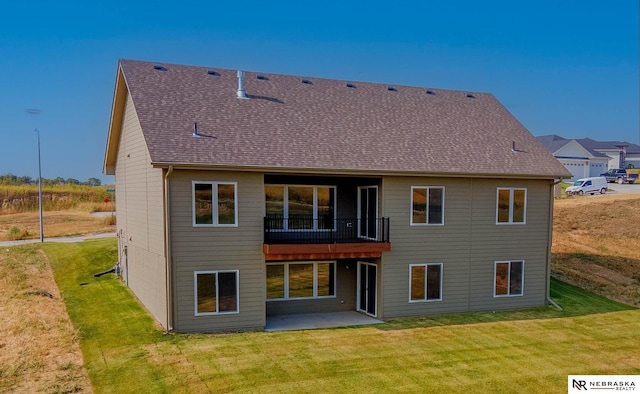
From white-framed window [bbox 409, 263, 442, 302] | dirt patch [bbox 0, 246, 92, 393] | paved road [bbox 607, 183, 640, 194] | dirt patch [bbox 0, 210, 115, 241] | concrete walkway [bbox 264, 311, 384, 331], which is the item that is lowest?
concrete walkway [bbox 264, 311, 384, 331]

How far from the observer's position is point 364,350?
42.0ft

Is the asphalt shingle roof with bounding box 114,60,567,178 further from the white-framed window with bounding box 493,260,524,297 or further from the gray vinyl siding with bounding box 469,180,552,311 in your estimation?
the white-framed window with bounding box 493,260,524,297

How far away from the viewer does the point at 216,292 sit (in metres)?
14.0

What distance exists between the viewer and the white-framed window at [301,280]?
53.4 ft

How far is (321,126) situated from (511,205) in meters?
7.58

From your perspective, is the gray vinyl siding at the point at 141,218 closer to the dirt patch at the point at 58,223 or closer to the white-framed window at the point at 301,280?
the white-framed window at the point at 301,280

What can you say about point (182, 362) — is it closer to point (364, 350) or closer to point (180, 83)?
point (364, 350)

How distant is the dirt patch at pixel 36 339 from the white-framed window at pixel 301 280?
6149 mm

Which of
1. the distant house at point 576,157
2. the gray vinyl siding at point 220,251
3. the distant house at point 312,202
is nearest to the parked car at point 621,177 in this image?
the distant house at point 576,157

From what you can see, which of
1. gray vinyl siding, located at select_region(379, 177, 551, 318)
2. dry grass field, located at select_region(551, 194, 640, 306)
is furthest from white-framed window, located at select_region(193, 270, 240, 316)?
dry grass field, located at select_region(551, 194, 640, 306)

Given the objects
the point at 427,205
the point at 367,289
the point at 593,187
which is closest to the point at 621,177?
the point at 593,187

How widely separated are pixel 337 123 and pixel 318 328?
7276 mm

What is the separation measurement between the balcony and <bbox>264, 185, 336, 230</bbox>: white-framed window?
34mm

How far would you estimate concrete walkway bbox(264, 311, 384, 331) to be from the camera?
14911mm
